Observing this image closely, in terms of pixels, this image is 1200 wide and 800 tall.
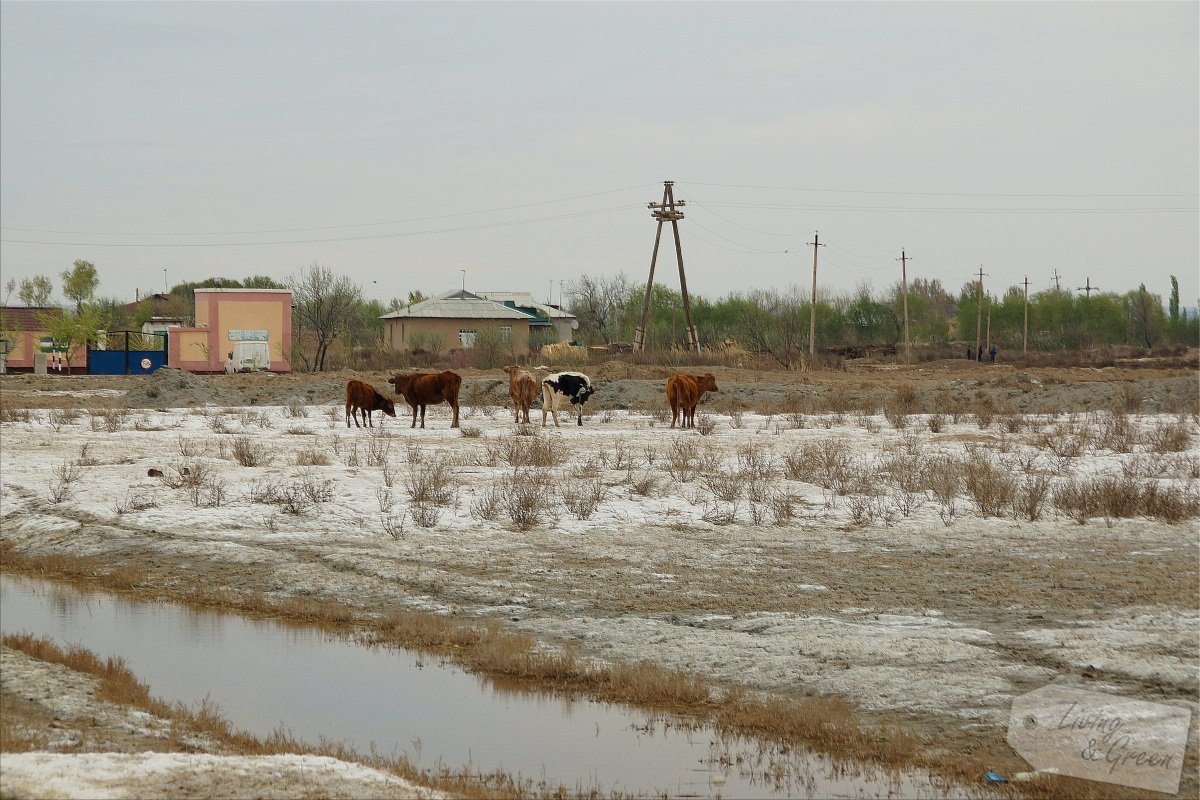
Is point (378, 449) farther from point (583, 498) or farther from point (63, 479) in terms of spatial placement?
point (583, 498)

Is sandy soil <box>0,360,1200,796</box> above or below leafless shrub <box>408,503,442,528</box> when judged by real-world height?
below

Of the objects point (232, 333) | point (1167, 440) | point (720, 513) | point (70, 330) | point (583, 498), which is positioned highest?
point (70, 330)

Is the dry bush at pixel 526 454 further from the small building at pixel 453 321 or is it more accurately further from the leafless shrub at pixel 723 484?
the small building at pixel 453 321

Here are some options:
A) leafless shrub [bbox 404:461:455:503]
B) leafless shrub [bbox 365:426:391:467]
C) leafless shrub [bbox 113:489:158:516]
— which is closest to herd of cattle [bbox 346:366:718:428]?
A: leafless shrub [bbox 365:426:391:467]

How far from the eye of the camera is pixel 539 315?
349 feet

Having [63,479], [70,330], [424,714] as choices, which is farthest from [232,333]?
[424,714]

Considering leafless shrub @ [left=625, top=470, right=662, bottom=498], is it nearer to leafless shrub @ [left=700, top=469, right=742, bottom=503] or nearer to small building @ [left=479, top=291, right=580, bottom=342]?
leafless shrub @ [left=700, top=469, right=742, bottom=503]

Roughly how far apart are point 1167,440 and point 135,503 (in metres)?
18.2

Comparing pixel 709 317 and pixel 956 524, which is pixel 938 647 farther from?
pixel 709 317

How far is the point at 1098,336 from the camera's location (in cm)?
9600

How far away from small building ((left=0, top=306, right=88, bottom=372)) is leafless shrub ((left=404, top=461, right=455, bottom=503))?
2217 inches

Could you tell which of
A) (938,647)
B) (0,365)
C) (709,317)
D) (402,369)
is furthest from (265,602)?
(709,317)

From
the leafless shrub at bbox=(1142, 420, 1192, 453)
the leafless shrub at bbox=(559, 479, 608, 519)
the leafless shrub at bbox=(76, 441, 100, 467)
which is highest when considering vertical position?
the leafless shrub at bbox=(1142, 420, 1192, 453)

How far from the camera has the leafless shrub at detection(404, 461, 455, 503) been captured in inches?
624
